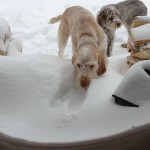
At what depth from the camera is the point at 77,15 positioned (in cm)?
437

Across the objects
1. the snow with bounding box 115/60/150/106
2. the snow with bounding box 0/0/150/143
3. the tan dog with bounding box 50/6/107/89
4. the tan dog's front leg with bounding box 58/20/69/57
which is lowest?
the tan dog's front leg with bounding box 58/20/69/57

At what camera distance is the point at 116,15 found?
232 inches

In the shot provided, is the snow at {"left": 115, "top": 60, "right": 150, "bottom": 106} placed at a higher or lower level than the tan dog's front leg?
higher

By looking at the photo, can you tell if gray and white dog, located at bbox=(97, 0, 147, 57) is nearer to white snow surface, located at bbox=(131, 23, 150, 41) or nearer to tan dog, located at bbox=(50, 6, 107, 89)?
tan dog, located at bbox=(50, 6, 107, 89)

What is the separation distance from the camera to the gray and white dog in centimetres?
576

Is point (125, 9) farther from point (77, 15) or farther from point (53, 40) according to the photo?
point (77, 15)

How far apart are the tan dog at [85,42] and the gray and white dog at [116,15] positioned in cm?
83

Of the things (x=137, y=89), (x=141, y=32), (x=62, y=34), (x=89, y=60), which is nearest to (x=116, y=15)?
(x=62, y=34)

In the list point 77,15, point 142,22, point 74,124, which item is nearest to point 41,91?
point 74,124

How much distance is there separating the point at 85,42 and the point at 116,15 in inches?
99.1

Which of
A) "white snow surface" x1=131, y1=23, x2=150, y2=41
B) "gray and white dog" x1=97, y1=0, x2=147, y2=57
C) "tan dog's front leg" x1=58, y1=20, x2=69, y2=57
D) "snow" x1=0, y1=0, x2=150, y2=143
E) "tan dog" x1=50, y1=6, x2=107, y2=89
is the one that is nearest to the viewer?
"snow" x1=0, y1=0, x2=150, y2=143

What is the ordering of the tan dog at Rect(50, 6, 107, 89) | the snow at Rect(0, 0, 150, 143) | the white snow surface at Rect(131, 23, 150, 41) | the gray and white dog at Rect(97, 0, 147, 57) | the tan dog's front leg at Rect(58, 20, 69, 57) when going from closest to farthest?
the snow at Rect(0, 0, 150, 143)
the tan dog at Rect(50, 6, 107, 89)
the white snow surface at Rect(131, 23, 150, 41)
the tan dog's front leg at Rect(58, 20, 69, 57)
the gray and white dog at Rect(97, 0, 147, 57)

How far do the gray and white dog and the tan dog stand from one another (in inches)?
32.8

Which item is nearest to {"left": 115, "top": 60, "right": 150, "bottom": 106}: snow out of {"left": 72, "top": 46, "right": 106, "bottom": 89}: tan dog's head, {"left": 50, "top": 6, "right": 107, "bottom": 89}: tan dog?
{"left": 50, "top": 6, "right": 107, "bottom": 89}: tan dog
